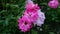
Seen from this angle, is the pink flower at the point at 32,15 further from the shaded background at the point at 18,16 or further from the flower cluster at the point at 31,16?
the shaded background at the point at 18,16

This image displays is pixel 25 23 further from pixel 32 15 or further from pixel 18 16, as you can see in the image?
pixel 18 16

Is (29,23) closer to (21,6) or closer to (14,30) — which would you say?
(14,30)

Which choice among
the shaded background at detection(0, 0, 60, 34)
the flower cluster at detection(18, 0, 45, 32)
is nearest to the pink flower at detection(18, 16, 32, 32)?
the flower cluster at detection(18, 0, 45, 32)

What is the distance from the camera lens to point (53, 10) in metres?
2.64

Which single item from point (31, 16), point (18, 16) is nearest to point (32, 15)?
point (31, 16)

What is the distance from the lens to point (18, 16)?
7.63ft

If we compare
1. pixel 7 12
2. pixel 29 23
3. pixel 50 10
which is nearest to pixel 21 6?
pixel 7 12

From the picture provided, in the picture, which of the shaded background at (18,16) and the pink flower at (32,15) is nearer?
the pink flower at (32,15)

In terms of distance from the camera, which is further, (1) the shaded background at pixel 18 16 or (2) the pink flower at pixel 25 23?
(1) the shaded background at pixel 18 16

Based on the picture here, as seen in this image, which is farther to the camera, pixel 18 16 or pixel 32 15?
pixel 18 16

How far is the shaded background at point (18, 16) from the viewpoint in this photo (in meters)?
2.31

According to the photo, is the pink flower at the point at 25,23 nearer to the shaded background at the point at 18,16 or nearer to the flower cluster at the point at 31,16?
the flower cluster at the point at 31,16

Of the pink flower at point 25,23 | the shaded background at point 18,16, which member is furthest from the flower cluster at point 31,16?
the shaded background at point 18,16

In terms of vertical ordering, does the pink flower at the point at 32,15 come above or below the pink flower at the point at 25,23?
above
